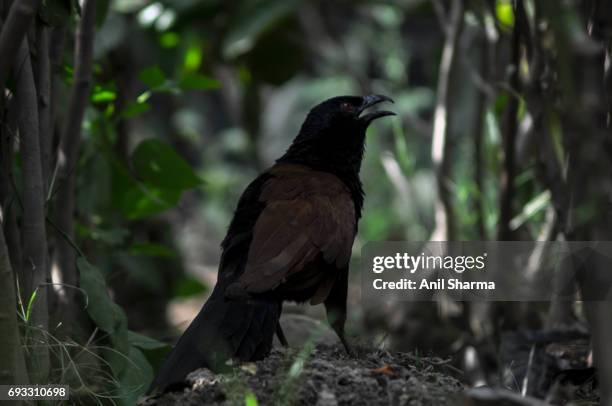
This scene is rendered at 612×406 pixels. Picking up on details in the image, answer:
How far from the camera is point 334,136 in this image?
3.84 meters

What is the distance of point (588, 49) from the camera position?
5.72 feet

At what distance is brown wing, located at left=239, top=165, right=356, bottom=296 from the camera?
2.82 metres

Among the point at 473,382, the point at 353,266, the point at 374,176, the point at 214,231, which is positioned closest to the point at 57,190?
the point at 473,382

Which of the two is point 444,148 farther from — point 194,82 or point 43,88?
point 43,88

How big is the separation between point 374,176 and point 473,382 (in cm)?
461

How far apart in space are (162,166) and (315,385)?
1.39 metres

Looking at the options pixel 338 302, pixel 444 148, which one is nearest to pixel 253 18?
pixel 444 148

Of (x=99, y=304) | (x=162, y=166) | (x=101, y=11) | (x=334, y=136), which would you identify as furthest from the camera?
(x=334, y=136)

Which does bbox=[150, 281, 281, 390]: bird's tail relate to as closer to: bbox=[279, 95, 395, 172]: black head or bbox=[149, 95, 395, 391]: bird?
bbox=[149, 95, 395, 391]: bird

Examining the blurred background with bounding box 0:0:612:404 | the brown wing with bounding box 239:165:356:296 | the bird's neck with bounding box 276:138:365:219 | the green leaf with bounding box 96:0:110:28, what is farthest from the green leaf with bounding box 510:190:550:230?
the green leaf with bounding box 96:0:110:28

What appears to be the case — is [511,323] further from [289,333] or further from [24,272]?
[24,272]

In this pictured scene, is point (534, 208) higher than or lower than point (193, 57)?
lower

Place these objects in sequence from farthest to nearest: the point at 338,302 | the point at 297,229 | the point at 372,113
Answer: the point at 372,113, the point at 338,302, the point at 297,229

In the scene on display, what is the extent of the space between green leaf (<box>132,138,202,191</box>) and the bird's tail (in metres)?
0.72
